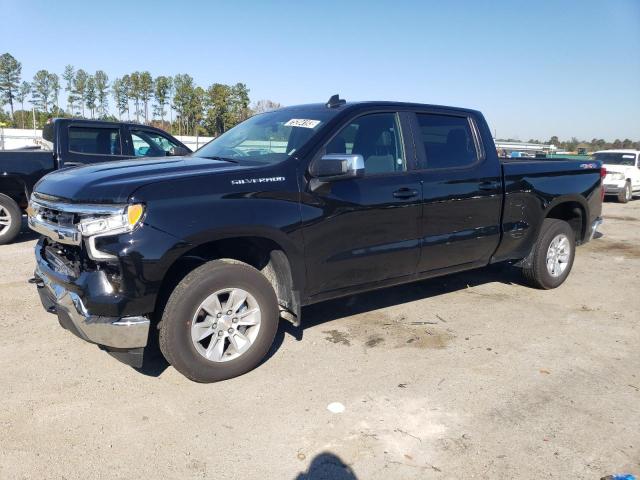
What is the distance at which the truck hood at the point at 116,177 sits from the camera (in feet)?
10.4

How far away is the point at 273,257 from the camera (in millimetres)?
3814

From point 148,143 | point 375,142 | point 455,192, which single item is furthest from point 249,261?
point 148,143

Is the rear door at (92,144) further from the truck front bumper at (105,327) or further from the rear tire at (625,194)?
the rear tire at (625,194)

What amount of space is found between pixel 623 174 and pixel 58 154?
16.4 metres

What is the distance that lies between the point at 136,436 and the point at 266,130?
104 inches

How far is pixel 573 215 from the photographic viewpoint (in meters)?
6.23

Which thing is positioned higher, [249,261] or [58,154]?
[58,154]

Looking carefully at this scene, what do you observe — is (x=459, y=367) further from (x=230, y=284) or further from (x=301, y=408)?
(x=230, y=284)

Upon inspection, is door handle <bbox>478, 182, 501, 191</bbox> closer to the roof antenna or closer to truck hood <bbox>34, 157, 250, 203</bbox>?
the roof antenna

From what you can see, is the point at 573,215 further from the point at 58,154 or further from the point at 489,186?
the point at 58,154

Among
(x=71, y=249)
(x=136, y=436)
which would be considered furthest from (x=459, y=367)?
(x=71, y=249)

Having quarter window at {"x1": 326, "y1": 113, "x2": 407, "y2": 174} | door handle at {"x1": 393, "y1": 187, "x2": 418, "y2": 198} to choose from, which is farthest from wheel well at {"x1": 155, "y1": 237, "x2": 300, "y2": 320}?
door handle at {"x1": 393, "y1": 187, "x2": 418, "y2": 198}

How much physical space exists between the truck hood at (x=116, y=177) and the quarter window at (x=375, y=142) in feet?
3.12

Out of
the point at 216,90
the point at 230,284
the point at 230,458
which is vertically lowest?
the point at 230,458
